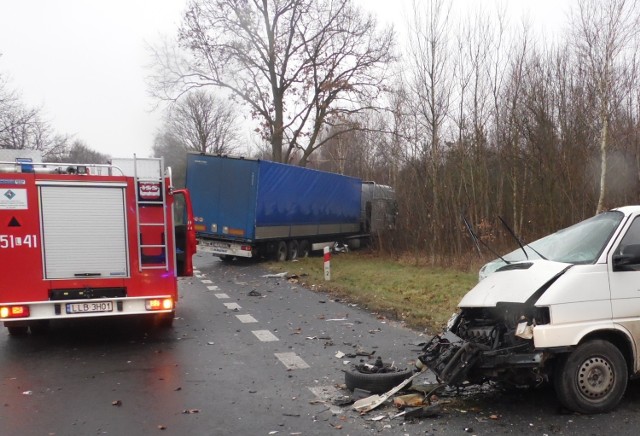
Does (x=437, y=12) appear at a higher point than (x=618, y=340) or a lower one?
higher

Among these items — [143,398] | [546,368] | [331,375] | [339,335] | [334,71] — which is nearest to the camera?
Result: [546,368]

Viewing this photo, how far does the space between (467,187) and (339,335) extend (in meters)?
12.2

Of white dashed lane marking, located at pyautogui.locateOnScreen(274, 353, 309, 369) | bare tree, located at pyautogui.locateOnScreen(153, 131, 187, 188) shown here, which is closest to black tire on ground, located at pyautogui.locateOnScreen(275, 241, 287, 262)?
white dashed lane marking, located at pyautogui.locateOnScreen(274, 353, 309, 369)

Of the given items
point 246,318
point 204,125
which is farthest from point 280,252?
point 204,125

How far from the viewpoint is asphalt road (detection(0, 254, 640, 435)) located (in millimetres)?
4375

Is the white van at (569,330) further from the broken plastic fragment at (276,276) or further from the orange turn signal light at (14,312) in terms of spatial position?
the broken plastic fragment at (276,276)

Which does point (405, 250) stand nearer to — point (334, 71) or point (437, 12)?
point (437, 12)

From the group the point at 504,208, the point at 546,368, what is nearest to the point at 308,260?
the point at 504,208

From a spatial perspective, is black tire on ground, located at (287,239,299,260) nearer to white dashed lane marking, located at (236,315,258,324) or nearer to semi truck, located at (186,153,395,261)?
semi truck, located at (186,153,395,261)

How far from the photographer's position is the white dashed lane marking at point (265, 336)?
25.5 ft

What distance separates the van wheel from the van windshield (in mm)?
793

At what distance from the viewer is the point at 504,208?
65.8 feet

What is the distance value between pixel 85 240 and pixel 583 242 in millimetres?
6230

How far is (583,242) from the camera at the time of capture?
5.00m
